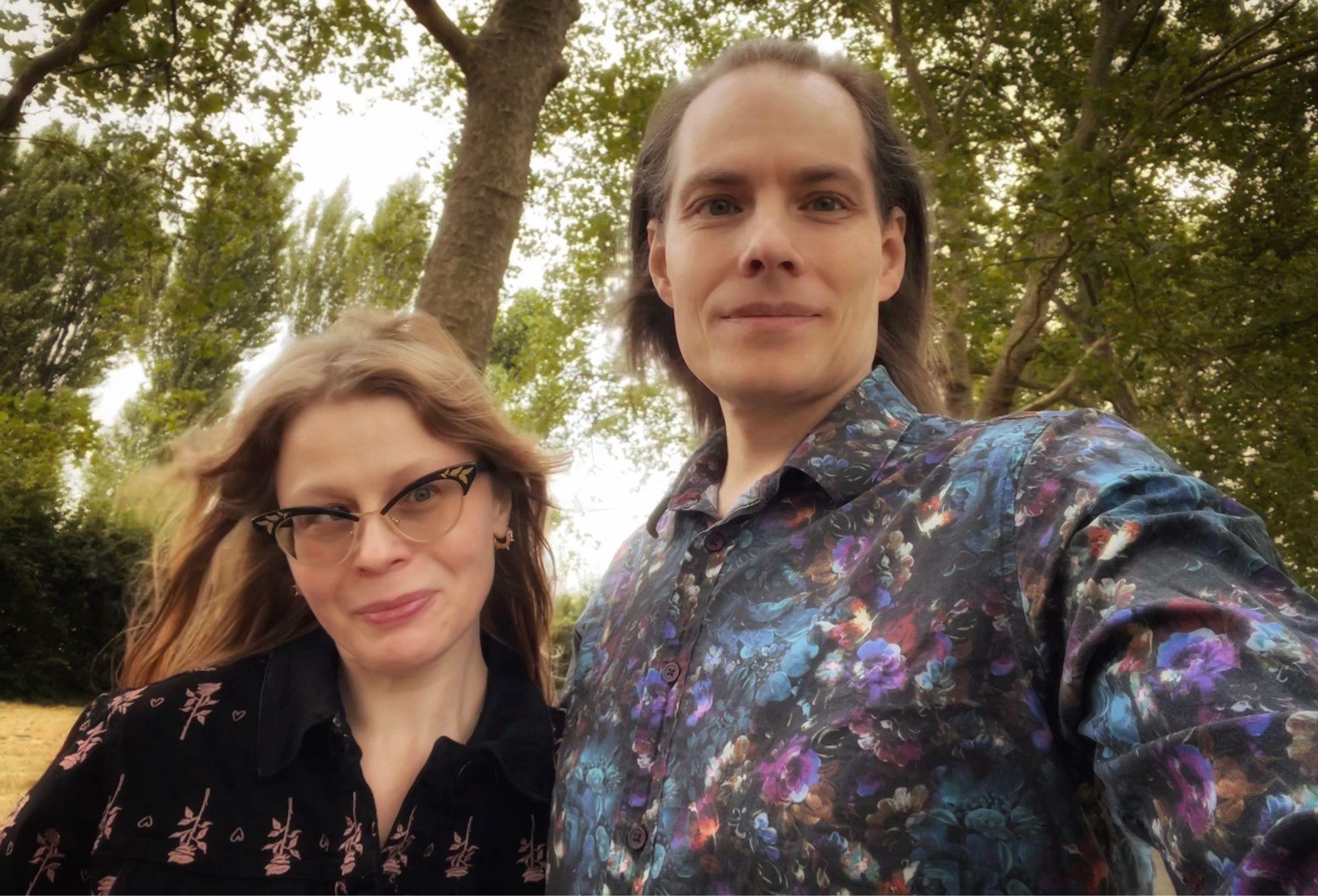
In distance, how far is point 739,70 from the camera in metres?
1.84

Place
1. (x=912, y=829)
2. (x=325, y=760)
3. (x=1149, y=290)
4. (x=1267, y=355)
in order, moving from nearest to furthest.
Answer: (x=912, y=829) < (x=325, y=760) < (x=1149, y=290) < (x=1267, y=355)

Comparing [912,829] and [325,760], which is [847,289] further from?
[325,760]

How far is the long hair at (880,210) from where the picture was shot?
6.23 feet

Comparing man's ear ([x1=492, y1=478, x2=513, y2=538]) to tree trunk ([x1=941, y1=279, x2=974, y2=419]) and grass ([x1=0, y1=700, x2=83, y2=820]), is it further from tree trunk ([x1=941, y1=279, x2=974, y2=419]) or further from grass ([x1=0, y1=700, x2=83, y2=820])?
tree trunk ([x1=941, y1=279, x2=974, y2=419])

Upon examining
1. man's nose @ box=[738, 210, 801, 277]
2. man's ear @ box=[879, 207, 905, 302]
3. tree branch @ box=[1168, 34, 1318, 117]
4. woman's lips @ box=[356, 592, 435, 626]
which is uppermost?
tree branch @ box=[1168, 34, 1318, 117]

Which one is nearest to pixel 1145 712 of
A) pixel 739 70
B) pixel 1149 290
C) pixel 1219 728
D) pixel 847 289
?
pixel 1219 728

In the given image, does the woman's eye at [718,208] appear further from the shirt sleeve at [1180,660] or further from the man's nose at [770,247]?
the shirt sleeve at [1180,660]

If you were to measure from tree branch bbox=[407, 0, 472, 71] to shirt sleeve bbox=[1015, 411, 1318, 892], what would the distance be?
320 centimetres

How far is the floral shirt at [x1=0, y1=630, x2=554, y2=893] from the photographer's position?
150 centimetres

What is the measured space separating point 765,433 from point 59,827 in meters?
1.38

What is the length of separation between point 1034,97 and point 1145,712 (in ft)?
28.9

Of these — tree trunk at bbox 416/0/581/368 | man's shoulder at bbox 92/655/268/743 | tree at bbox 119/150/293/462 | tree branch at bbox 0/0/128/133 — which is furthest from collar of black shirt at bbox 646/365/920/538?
tree at bbox 119/150/293/462

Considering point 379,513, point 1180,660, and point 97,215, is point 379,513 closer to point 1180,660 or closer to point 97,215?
point 1180,660

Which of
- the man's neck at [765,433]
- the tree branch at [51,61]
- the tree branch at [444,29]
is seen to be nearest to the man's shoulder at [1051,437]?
the man's neck at [765,433]
